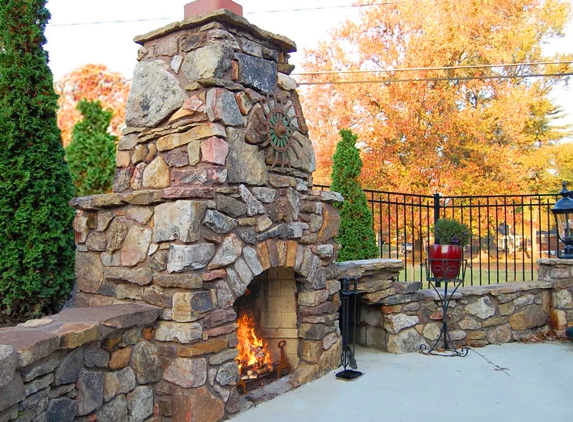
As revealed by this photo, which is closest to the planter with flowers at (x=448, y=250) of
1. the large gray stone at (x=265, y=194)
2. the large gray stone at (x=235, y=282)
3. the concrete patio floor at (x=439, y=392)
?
the concrete patio floor at (x=439, y=392)

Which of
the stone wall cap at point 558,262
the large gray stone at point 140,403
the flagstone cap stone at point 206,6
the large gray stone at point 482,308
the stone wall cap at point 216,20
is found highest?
the flagstone cap stone at point 206,6

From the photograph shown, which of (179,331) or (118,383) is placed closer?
(118,383)

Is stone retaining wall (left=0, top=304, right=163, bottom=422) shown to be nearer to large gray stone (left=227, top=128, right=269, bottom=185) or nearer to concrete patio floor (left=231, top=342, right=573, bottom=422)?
concrete patio floor (left=231, top=342, right=573, bottom=422)

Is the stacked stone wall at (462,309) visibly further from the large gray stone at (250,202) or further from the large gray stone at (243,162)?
the large gray stone at (243,162)

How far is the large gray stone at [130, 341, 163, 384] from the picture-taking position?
317cm

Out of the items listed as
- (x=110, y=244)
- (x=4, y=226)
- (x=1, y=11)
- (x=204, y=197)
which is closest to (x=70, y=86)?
(x=1, y=11)

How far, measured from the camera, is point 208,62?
11.2 feet

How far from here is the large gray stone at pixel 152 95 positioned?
3555 millimetres

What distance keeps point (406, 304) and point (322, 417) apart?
2148 millimetres

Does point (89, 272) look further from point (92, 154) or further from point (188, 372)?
point (92, 154)

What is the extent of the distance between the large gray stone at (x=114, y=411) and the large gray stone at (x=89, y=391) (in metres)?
0.06

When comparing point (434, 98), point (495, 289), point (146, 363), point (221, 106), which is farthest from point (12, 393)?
point (434, 98)

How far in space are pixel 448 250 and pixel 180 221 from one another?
3.19 meters

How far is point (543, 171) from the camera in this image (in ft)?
44.0
